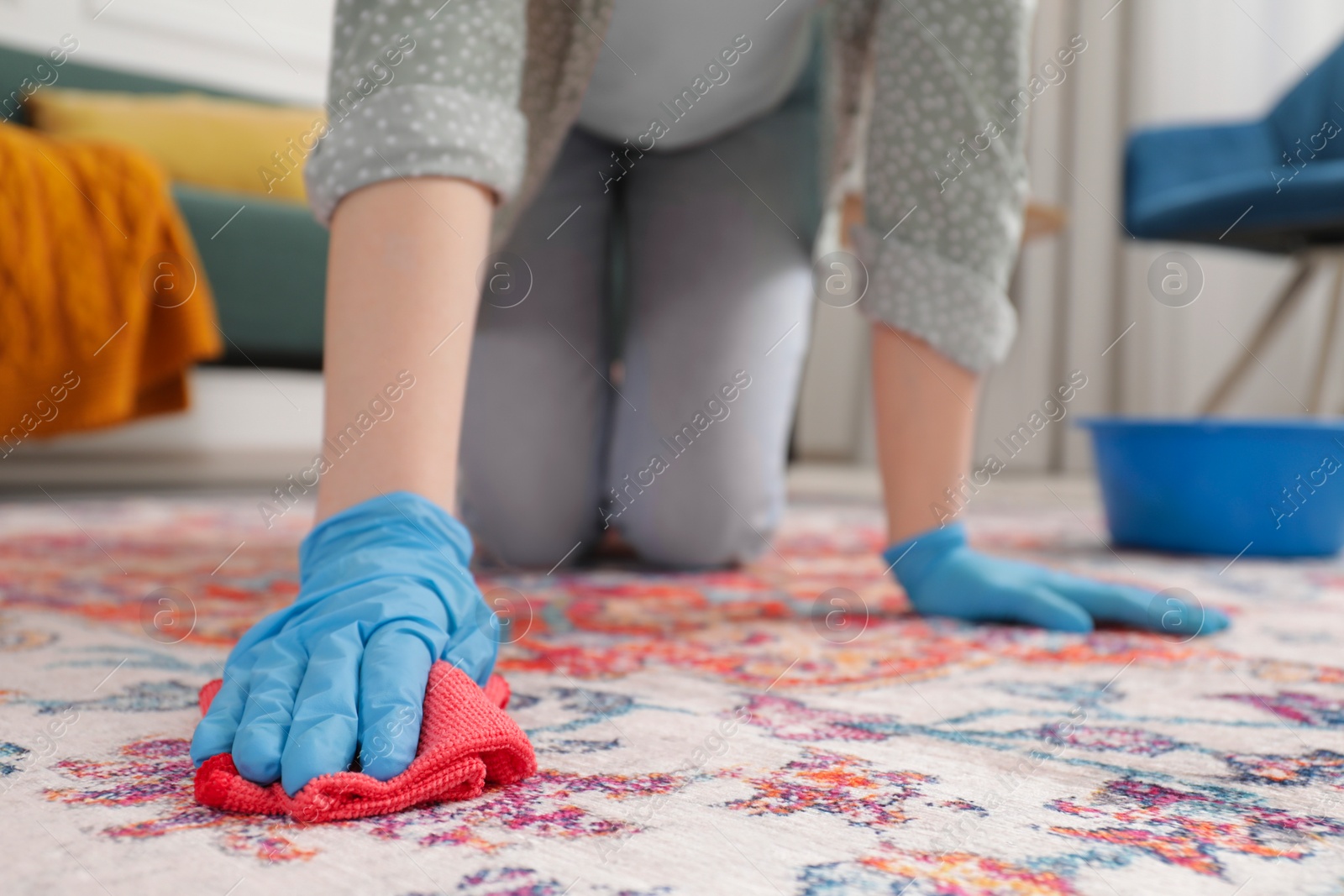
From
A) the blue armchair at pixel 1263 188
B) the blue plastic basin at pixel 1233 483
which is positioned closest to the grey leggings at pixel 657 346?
the blue plastic basin at pixel 1233 483

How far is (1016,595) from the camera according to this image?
0.67 m

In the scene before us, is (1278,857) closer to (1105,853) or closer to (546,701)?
(1105,853)

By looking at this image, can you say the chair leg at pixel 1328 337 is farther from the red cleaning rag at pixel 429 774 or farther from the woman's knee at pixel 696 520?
the red cleaning rag at pixel 429 774

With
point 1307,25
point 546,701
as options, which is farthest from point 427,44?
point 1307,25

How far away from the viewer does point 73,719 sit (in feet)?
1.34

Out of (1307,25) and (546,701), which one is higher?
(1307,25)

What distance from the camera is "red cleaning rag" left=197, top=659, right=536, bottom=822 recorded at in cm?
31

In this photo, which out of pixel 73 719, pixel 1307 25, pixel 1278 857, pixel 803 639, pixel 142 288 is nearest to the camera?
pixel 1278 857

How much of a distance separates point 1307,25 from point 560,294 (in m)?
2.04

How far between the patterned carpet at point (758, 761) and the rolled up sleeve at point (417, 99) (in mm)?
246

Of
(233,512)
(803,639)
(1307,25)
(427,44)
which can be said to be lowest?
(233,512)

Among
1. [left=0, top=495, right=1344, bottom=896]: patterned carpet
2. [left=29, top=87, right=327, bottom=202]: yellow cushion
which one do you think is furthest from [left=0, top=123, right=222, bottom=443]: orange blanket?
[left=0, top=495, right=1344, bottom=896]: patterned carpet

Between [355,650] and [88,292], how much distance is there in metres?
1.34

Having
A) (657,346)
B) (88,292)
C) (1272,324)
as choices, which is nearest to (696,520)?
(657,346)
